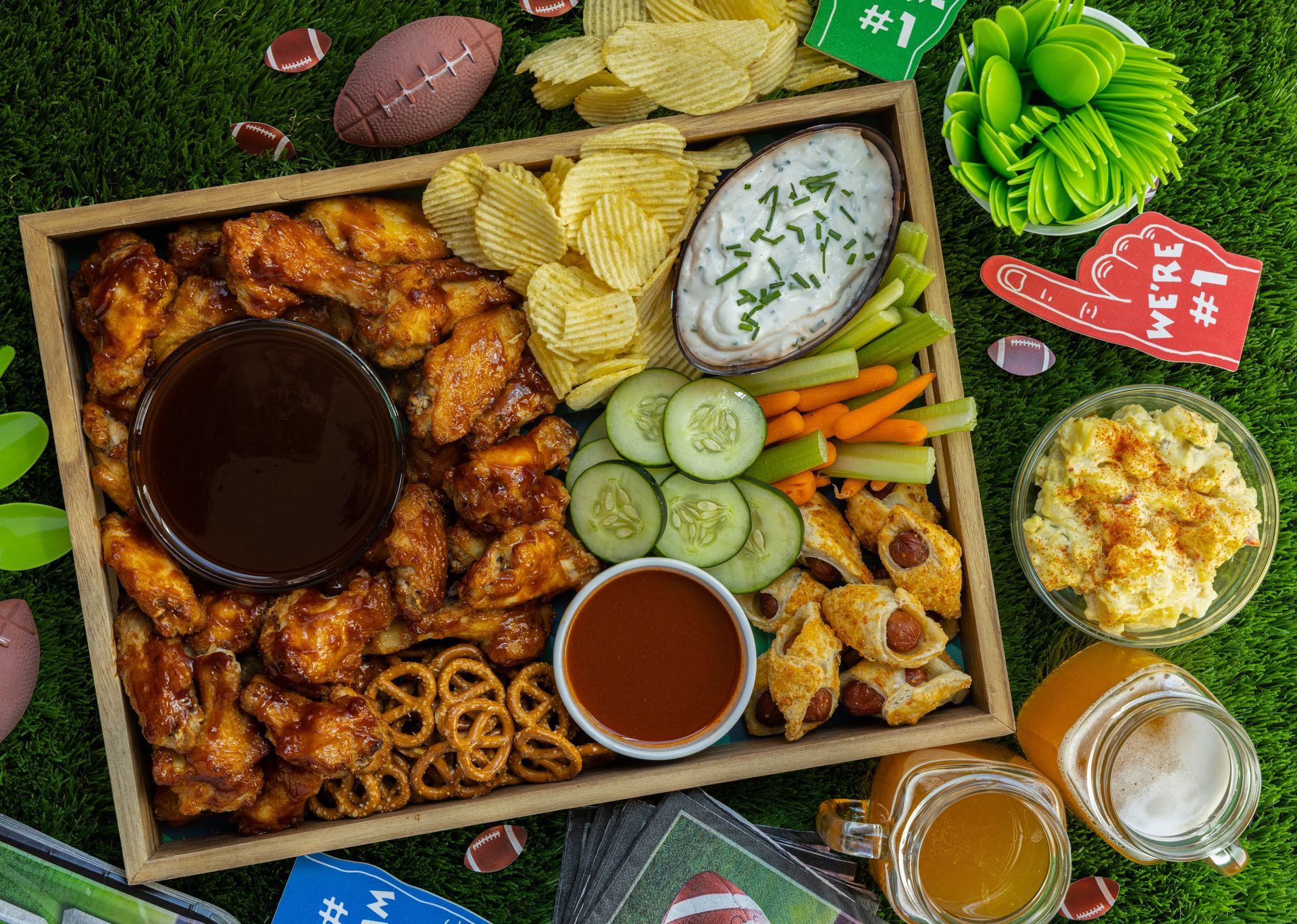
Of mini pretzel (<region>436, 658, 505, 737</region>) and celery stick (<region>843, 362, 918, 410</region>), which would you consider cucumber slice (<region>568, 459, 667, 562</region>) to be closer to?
mini pretzel (<region>436, 658, 505, 737</region>)

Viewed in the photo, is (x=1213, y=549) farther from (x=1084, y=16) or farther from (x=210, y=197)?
(x=210, y=197)

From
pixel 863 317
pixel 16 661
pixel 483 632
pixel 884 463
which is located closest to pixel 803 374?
pixel 863 317

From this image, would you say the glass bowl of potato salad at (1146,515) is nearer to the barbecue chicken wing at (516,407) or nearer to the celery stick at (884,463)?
the celery stick at (884,463)

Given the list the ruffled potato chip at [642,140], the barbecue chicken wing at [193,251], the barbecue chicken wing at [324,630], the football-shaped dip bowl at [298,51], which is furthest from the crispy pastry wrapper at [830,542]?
the football-shaped dip bowl at [298,51]

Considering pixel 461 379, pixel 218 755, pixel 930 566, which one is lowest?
pixel 218 755

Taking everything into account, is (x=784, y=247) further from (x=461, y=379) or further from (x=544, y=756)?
(x=544, y=756)

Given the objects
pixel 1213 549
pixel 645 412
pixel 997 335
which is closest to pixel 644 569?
pixel 645 412
